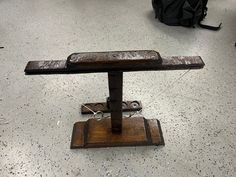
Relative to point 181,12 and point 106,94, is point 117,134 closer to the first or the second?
point 106,94

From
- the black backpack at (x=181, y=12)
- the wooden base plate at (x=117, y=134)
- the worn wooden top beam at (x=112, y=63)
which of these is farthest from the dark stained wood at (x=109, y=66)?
the black backpack at (x=181, y=12)

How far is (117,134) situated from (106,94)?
0.38 metres

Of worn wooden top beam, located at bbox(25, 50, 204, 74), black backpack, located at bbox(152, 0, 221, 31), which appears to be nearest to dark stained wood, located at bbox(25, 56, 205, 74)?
worn wooden top beam, located at bbox(25, 50, 204, 74)

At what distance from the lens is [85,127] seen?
1.32m

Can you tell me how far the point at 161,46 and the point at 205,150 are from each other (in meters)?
1.09

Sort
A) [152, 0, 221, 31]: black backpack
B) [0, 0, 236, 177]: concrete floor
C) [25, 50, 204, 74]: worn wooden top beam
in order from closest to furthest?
[25, 50, 204, 74]: worn wooden top beam < [0, 0, 236, 177]: concrete floor < [152, 0, 221, 31]: black backpack

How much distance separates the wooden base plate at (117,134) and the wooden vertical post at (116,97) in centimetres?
5

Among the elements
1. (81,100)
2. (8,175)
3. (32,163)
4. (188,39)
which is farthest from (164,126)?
(188,39)

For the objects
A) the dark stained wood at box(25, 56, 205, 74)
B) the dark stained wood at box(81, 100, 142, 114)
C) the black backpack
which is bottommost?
the dark stained wood at box(81, 100, 142, 114)

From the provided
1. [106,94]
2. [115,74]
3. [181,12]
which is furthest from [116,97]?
[181,12]

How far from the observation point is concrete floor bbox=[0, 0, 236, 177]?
3.83 ft

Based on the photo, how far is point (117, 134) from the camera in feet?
4.16

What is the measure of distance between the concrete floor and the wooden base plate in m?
0.04

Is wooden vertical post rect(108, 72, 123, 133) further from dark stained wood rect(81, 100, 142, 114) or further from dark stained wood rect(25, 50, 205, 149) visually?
dark stained wood rect(81, 100, 142, 114)
